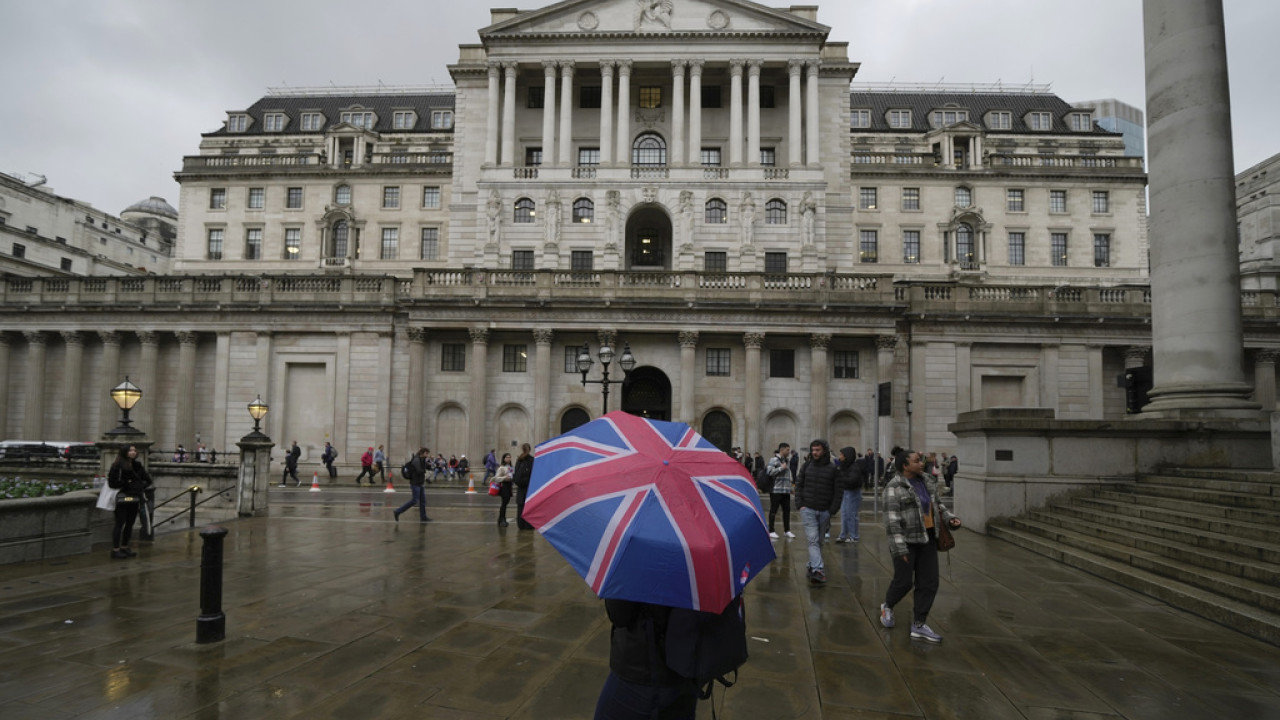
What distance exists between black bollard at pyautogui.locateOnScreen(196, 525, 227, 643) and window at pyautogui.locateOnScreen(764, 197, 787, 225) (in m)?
34.2

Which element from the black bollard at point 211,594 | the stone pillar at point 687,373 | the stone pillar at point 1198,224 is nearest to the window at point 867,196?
the stone pillar at point 687,373

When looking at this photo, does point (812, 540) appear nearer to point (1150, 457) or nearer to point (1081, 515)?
point (1081, 515)

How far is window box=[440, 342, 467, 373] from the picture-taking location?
31.2 m

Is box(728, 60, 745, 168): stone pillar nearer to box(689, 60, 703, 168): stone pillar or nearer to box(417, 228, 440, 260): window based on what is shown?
box(689, 60, 703, 168): stone pillar

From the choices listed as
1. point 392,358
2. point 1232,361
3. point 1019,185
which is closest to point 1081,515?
point 1232,361

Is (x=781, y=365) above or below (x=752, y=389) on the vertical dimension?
above

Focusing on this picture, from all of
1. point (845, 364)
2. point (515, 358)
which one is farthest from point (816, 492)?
point (515, 358)

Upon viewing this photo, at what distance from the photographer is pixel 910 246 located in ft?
168

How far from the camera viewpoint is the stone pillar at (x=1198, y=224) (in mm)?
13836

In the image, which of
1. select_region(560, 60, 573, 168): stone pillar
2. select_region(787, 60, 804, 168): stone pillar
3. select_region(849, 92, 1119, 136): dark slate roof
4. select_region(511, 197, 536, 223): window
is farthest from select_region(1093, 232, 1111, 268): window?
select_region(511, 197, 536, 223): window

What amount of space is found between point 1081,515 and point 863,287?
58.9 ft

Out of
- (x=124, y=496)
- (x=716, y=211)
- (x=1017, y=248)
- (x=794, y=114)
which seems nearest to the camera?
(x=124, y=496)

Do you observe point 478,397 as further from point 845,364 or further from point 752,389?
point 845,364

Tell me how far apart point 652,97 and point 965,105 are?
41.2 m
